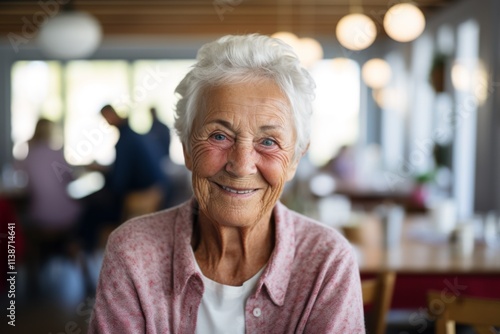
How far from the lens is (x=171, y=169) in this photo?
906 centimetres

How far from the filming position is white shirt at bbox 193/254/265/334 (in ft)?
4.75

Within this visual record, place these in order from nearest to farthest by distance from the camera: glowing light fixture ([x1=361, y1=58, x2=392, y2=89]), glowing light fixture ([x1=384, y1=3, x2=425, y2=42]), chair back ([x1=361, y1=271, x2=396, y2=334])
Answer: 1. chair back ([x1=361, y1=271, x2=396, y2=334])
2. glowing light fixture ([x1=384, y1=3, x2=425, y2=42])
3. glowing light fixture ([x1=361, y1=58, x2=392, y2=89])

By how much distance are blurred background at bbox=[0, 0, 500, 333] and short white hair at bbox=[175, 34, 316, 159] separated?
8 centimetres

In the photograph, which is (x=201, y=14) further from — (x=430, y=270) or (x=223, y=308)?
(x=223, y=308)

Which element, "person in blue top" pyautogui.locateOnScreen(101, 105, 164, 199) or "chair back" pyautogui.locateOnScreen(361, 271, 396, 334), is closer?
A: "chair back" pyautogui.locateOnScreen(361, 271, 396, 334)

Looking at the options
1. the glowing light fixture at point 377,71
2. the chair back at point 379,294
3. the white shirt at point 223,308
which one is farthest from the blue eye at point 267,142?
the glowing light fixture at point 377,71

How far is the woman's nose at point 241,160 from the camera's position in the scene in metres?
1.38

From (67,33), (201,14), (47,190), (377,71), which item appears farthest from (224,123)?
(201,14)

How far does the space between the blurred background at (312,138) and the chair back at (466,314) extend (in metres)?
0.96

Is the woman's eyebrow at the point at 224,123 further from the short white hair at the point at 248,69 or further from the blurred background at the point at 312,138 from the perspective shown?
the blurred background at the point at 312,138

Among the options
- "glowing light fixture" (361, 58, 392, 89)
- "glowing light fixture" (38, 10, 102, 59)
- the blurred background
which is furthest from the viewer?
"glowing light fixture" (361, 58, 392, 89)

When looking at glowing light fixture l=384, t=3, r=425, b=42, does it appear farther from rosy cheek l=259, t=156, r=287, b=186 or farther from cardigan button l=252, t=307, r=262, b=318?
cardigan button l=252, t=307, r=262, b=318

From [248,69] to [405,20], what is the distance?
10.8 ft

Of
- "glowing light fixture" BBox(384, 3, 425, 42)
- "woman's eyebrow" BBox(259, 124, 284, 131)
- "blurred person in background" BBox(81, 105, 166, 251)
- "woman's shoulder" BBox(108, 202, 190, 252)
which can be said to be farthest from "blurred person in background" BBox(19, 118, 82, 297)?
"woman's eyebrow" BBox(259, 124, 284, 131)
